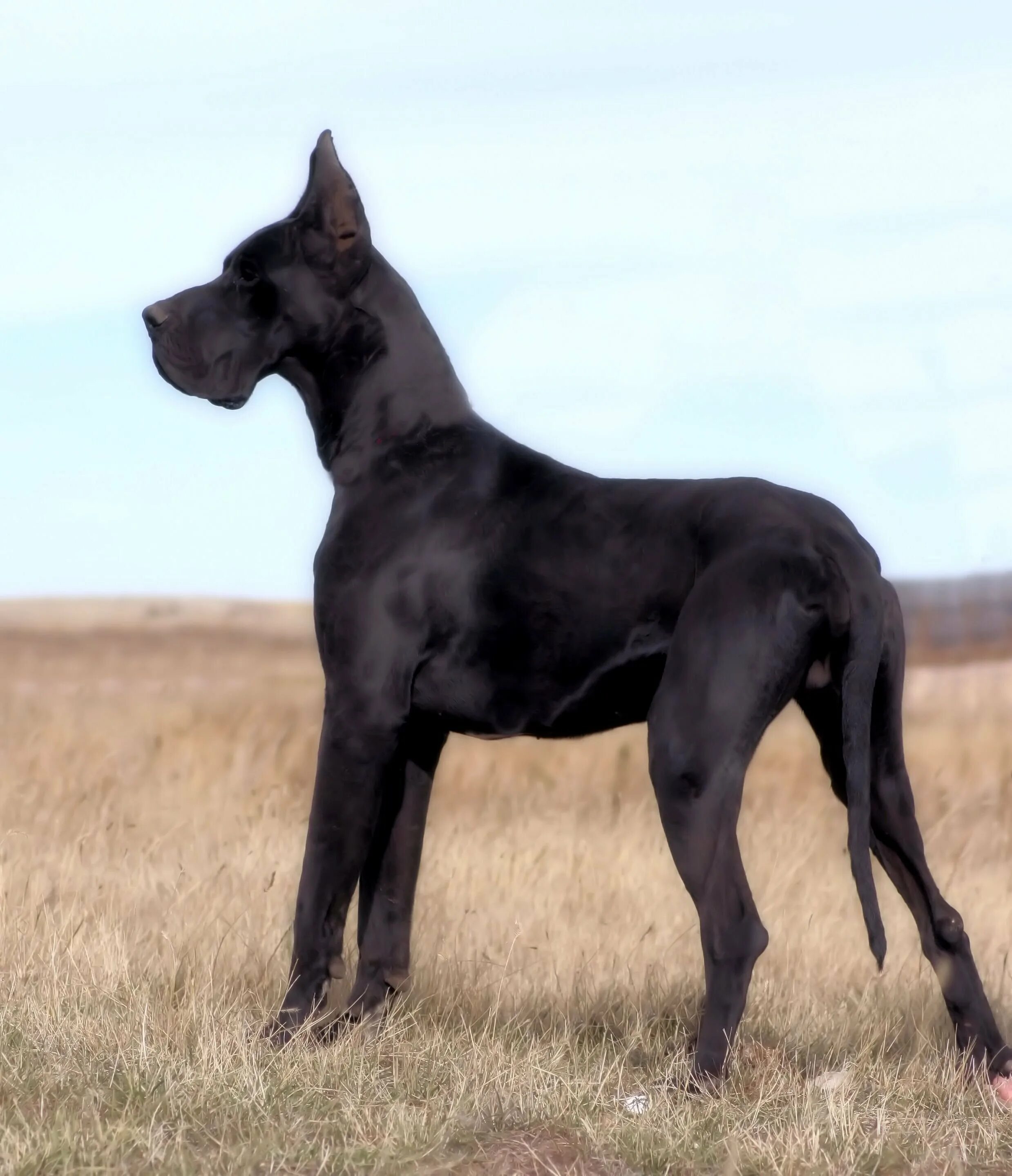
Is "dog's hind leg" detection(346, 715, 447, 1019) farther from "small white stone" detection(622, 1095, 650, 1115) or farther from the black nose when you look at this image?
the black nose

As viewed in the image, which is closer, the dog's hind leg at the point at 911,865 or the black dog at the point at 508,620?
the black dog at the point at 508,620

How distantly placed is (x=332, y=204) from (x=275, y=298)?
34 cm

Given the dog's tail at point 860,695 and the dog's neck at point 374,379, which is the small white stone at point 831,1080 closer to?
the dog's tail at point 860,695

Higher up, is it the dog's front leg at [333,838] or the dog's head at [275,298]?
the dog's head at [275,298]

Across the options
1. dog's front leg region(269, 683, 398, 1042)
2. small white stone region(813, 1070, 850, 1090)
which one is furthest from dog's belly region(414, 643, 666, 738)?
small white stone region(813, 1070, 850, 1090)

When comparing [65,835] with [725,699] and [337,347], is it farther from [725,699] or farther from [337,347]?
[725,699]

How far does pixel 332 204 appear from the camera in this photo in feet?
16.2

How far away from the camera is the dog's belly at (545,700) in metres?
4.52

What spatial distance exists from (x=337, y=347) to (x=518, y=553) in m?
0.95

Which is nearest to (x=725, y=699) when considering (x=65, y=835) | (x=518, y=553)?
(x=518, y=553)

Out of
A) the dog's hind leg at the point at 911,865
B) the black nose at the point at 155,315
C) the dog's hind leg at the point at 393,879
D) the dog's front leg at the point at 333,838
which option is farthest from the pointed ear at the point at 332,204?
the dog's hind leg at the point at 911,865

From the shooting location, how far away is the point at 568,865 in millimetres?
7895

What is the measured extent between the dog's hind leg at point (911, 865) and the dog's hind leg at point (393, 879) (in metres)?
1.22

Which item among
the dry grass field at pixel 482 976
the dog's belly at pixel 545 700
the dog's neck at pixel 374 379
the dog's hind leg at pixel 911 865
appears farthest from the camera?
the dog's neck at pixel 374 379
